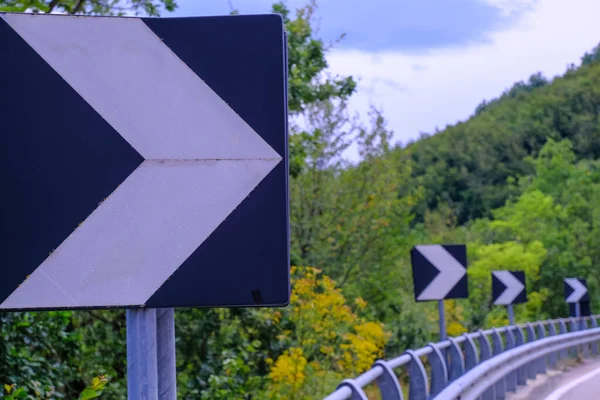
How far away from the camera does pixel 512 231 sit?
5531 centimetres

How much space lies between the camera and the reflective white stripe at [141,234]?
2227mm

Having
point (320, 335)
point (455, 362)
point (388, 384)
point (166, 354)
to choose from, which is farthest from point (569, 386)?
point (166, 354)

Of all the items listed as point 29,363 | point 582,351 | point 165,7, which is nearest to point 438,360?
point 29,363

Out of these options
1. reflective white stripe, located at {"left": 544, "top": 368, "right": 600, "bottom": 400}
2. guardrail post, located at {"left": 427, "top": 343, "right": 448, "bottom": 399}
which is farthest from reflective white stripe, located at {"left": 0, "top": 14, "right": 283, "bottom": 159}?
reflective white stripe, located at {"left": 544, "top": 368, "right": 600, "bottom": 400}

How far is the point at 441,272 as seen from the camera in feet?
34.2

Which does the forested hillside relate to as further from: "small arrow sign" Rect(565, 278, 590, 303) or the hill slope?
the hill slope

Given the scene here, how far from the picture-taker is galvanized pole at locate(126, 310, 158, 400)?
214cm

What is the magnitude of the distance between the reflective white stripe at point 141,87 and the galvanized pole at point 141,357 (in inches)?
15.4

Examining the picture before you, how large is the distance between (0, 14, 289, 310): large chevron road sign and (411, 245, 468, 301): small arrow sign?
8.21 m

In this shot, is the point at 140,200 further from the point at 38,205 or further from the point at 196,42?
the point at 196,42

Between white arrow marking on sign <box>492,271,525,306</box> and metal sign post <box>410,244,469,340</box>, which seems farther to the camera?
white arrow marking on sign <box>492,271,525,306</box>

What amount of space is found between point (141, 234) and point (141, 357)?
11.5 inches

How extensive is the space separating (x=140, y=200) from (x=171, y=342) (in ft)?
1.21

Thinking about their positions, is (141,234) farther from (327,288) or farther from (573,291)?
(573,291)
